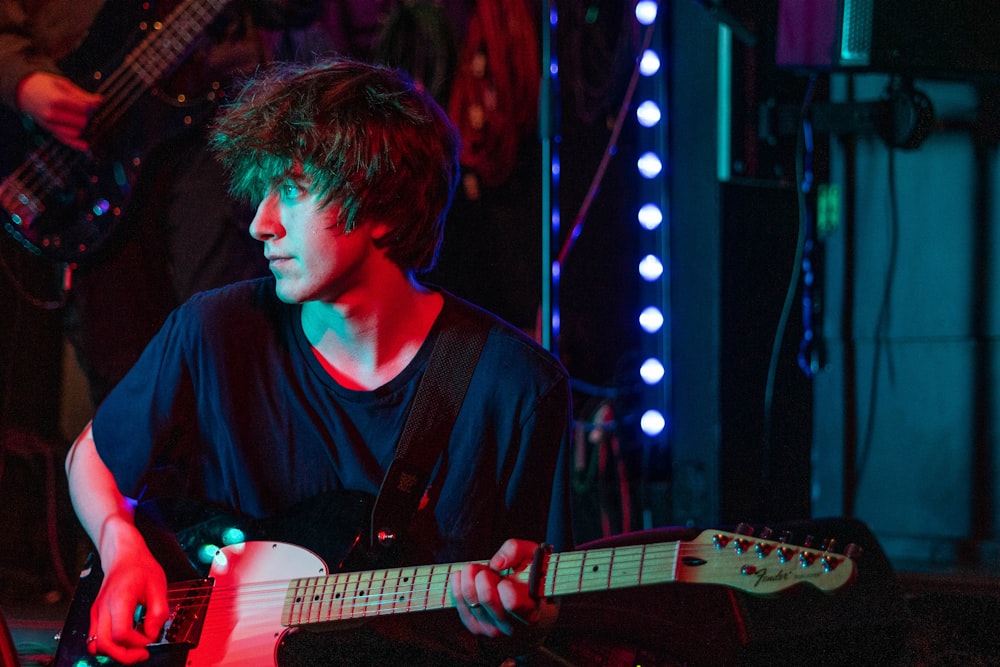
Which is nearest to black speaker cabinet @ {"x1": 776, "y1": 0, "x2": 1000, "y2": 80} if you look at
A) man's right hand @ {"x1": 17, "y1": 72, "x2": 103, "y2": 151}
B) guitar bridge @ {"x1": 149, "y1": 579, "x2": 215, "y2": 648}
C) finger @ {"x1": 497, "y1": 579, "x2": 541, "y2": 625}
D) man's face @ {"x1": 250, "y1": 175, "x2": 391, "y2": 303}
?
man's face @ {"x1": 250, "y1": 175, "x2": 391, "y2": 303}

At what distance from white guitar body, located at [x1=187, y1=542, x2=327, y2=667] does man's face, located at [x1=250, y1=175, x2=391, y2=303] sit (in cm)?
50

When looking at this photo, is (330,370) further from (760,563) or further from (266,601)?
(760,563)

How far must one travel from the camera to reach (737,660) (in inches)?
71.9

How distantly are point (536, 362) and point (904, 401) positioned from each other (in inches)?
76.7

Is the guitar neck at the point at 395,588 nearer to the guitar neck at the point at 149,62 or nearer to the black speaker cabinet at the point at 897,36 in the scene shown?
the guitar neck at the point at 149,62

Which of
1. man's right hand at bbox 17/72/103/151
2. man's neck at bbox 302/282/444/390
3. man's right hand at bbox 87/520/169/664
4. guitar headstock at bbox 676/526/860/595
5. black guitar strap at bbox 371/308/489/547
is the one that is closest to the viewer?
guitar headstock at bbox 676/526/860/595

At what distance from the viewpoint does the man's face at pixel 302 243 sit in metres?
1.96

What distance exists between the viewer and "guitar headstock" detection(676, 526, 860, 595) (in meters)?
1.48

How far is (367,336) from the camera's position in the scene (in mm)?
2055

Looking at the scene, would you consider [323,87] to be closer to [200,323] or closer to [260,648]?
[200,323]

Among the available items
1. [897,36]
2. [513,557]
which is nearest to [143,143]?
[513,557]

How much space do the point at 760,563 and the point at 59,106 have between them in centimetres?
190

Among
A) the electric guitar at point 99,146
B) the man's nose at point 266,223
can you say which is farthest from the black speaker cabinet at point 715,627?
the electric guitar at point 99,146

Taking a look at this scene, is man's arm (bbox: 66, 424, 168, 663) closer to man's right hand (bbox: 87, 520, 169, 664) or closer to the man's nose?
man's right hand (bbox: 87, 520, 169, 664)
